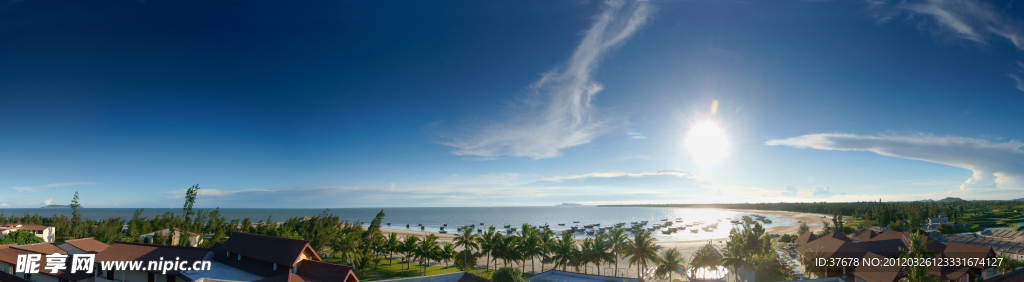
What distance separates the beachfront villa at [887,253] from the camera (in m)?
36.2

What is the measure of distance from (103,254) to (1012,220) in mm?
167188

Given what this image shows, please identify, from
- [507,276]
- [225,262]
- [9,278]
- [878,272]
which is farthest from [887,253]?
[9,278]

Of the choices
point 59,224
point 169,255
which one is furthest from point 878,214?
point 59,224

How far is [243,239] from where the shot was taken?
33594mm

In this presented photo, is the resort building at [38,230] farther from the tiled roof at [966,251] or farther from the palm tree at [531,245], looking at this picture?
the tiled roof at [966,251]

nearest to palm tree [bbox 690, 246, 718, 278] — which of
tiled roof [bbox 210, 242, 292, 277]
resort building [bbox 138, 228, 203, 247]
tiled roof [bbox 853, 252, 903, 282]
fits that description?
tiled roof [bbox 853, 252, 903, 282]

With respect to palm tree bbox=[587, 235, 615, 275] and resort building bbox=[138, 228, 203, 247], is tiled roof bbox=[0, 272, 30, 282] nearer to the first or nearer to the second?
resort building bbox=[138, 228, 203, 247]

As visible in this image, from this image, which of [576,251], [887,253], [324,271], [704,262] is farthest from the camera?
[887,253]

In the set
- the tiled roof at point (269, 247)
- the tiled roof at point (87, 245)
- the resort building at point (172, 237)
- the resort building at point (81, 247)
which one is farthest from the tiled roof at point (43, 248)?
the tiled roof at point (269, 247)

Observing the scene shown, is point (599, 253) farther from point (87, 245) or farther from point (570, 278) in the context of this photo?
point (87, 245)

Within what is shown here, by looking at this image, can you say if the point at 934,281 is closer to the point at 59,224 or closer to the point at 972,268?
the point at 972,268

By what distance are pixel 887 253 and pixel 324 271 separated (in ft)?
180

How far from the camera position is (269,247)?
103 ft

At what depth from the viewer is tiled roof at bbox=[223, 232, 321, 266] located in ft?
98.2
